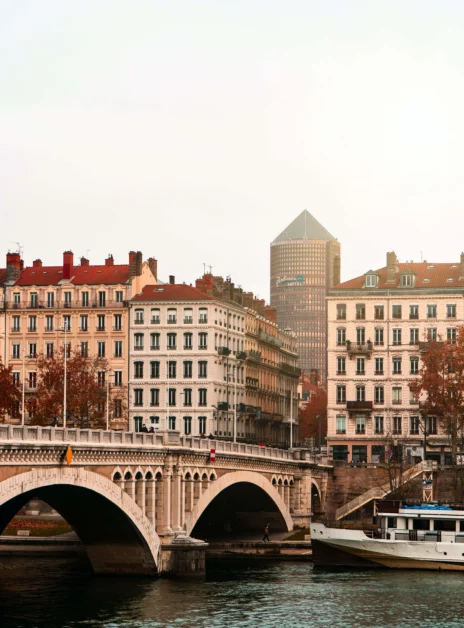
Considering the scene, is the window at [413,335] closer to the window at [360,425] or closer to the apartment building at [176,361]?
the window at [360,425]

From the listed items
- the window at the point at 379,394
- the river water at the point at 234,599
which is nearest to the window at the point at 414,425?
the window at the point at 379,394

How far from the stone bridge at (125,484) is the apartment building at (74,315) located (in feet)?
172

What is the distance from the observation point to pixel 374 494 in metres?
147

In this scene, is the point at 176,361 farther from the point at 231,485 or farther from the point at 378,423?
the point at 231,485

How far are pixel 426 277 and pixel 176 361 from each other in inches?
1187

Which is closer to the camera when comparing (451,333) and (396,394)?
(396,394)

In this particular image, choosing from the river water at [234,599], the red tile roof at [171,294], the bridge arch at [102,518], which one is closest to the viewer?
the river water at [234,599]

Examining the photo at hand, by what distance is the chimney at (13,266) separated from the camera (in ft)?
598

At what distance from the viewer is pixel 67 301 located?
178000mm

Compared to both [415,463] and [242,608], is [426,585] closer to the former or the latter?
[242,608]

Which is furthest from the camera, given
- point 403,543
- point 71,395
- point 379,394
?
point 379,394

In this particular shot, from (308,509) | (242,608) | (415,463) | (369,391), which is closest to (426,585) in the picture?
(242,608)

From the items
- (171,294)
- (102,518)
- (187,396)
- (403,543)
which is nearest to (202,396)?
(187,396)

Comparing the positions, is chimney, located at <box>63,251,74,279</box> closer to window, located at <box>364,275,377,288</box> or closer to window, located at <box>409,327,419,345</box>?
window, located at <box>364,275,377,288</box>
